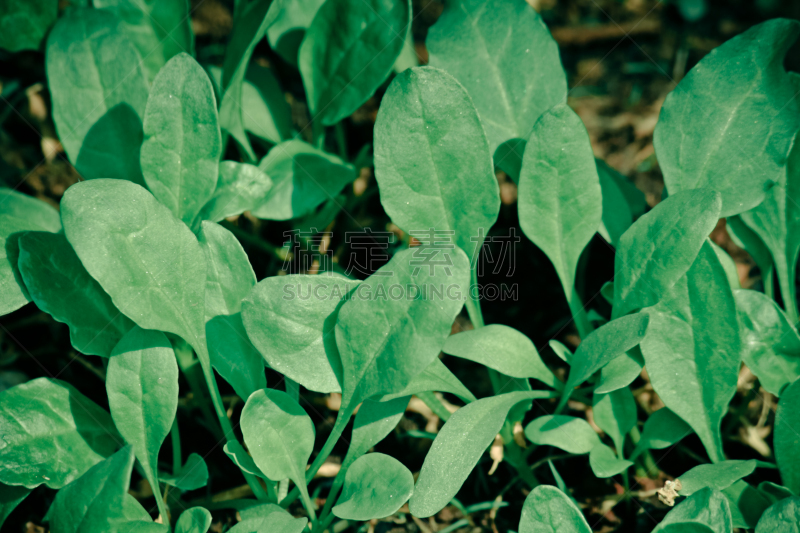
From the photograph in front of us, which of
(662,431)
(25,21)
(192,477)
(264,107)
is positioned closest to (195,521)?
(192,477)

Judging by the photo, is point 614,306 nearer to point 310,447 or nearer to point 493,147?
point 493,147

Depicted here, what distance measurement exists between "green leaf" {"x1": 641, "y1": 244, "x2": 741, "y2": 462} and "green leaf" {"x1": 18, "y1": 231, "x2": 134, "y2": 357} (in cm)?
83

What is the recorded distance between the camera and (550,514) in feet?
2.44

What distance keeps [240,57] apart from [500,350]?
2.29 feet

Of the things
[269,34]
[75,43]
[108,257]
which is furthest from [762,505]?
[75,43]

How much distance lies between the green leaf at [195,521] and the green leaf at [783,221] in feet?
3.16

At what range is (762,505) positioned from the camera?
835 mm

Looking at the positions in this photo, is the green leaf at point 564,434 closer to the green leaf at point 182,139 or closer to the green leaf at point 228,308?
the green leaf at point 228,308

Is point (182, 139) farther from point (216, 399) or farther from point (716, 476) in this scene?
point (716, 476)

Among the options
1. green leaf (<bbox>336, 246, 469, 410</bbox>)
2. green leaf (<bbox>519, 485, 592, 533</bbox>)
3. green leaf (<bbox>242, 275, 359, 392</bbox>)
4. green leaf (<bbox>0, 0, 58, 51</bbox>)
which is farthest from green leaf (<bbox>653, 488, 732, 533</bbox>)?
green leaf (<bbox>0, 0, 58, 51</bbox>)

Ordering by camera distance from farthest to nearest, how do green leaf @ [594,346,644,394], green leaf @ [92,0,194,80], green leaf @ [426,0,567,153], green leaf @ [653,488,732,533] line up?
green leaf @ [92,0,194,80], green leaf @ [426,0,567,153], green leaf @ [594,346,644,394], green leaf @ [653,488,732,533]

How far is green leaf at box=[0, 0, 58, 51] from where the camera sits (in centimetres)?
117

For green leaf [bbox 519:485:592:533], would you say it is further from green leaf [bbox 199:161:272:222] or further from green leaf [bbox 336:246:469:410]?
green leaf [bbox 199:161:272:222]

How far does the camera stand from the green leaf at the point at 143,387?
0.84 m
